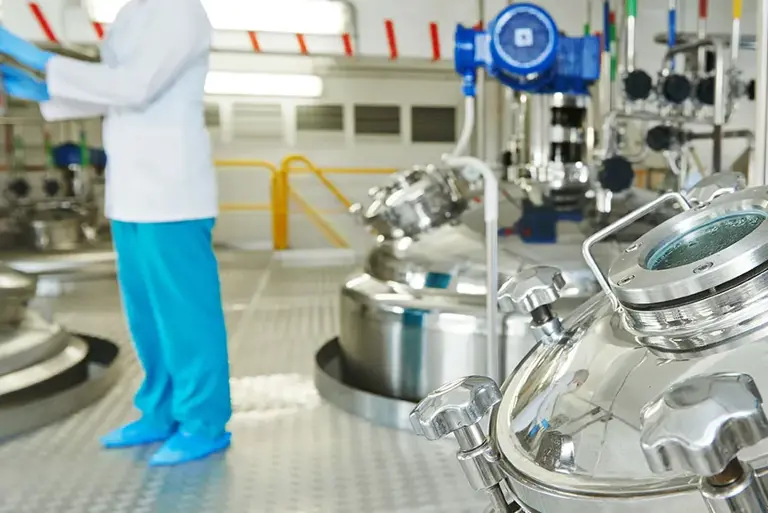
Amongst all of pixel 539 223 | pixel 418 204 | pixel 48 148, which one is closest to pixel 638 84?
pixel 539 223

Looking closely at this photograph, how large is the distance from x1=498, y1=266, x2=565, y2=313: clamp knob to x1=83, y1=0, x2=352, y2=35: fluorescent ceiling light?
2113 millimetres

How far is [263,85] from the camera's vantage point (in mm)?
5344

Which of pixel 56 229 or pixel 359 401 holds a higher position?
pixel 56 229

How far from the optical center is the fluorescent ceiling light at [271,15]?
2.70 m

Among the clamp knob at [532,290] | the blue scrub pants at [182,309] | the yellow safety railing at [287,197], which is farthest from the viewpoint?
the yellow safety railing at [287,197]

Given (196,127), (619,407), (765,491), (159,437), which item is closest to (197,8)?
(196,127)

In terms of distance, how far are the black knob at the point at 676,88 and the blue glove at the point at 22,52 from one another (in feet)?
5.99

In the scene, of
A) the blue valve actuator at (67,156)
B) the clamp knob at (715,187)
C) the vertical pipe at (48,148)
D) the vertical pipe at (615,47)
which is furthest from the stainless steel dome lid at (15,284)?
the vertical pipe at (48,148)

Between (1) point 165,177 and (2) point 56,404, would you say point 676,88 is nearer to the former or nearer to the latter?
(1) point 165,177

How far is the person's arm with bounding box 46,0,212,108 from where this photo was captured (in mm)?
1394

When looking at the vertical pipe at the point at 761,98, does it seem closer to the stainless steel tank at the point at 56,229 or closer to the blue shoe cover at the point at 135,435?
the blue shoe cover at the point at 135,435

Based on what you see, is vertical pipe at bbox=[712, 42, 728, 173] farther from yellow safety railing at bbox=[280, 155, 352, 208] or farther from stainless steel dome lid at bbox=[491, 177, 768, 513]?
yellow safety railing at bbox=[280, 155, 352, 208]

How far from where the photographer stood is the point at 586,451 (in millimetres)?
570

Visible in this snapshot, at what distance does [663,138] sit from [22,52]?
1799 mm
